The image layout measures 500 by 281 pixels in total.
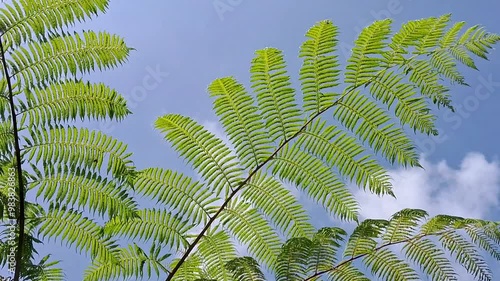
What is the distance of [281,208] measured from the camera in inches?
116

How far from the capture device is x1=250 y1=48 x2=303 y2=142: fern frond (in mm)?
2861

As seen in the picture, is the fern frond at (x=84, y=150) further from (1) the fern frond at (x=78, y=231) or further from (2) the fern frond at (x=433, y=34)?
(2) the fern frond at (x=433, y=34)

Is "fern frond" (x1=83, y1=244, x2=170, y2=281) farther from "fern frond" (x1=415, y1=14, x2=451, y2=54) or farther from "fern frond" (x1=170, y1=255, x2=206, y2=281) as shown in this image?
"fern frond" (x1=415, y1=14, x2=451, y2=54)

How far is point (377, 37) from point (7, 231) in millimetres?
2042

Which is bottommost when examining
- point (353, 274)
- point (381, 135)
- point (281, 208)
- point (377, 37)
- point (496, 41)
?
point (353, 274)

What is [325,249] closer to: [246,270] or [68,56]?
[246,270]

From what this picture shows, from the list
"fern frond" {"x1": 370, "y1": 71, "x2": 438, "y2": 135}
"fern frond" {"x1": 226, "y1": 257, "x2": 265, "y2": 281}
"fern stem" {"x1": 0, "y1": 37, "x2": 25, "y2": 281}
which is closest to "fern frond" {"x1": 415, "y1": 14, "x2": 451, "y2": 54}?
"fern frond" {"x1": 370, "y1": 71, "x2": 438, "y2": 135}

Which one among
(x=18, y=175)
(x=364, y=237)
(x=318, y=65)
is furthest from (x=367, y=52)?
(x=18, y=175)

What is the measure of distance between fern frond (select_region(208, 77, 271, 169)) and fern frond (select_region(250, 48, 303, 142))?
5 cm

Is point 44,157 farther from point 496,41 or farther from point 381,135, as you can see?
point 496,41

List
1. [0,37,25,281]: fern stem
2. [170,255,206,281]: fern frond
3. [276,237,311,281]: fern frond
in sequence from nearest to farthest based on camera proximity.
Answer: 1. [0,37,25,281]: fern stem
2. [276,237,311,281]: fern frond
3. [170,255,206,281]: fern frond

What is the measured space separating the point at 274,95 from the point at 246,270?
91 centimetres

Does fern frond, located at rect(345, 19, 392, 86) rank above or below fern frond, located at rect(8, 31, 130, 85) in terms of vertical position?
above

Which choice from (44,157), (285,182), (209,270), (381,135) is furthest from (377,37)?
(44,157)
